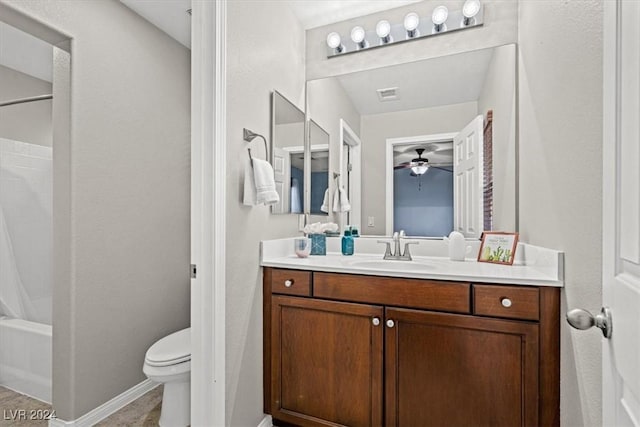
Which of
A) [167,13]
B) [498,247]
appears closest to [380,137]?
[498,247]

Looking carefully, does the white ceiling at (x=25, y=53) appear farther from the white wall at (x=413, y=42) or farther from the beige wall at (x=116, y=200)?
the white wall at (x=413, y=42)

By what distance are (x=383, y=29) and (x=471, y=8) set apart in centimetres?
50

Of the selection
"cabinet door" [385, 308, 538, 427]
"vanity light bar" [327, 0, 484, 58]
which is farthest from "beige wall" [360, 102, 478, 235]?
"cabinet door" [385, 308, 538, 427]

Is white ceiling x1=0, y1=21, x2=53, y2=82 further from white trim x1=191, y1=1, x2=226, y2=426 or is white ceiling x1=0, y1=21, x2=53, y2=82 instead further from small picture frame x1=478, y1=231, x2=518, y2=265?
small picture frame x1=478, y1=231, x2=518, y2=265

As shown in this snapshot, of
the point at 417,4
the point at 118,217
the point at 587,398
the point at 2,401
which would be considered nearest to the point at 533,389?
the point at 587,398

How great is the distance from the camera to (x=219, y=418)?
138 cm

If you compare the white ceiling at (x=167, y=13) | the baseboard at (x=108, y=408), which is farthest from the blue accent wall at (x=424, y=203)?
the baseboard at (x=108, y=408)

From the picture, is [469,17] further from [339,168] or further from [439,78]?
[339,168]

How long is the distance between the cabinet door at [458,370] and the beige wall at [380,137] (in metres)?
0.80

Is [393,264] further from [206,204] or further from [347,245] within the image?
[206,204]

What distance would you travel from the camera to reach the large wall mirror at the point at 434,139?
5.96 ft

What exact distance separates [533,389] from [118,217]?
7.39 ft

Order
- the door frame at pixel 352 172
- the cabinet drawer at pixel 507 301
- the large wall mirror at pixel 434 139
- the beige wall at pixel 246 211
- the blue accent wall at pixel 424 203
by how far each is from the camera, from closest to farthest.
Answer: the cabinet drawer at pixel 507 301 < the beige wall at pixel 246 211 < the large wall mirror at pixel 434 139 < the blue accent wall at pixel 424 203 < the door frame at pixel 352 172

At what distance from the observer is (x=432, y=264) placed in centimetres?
169
